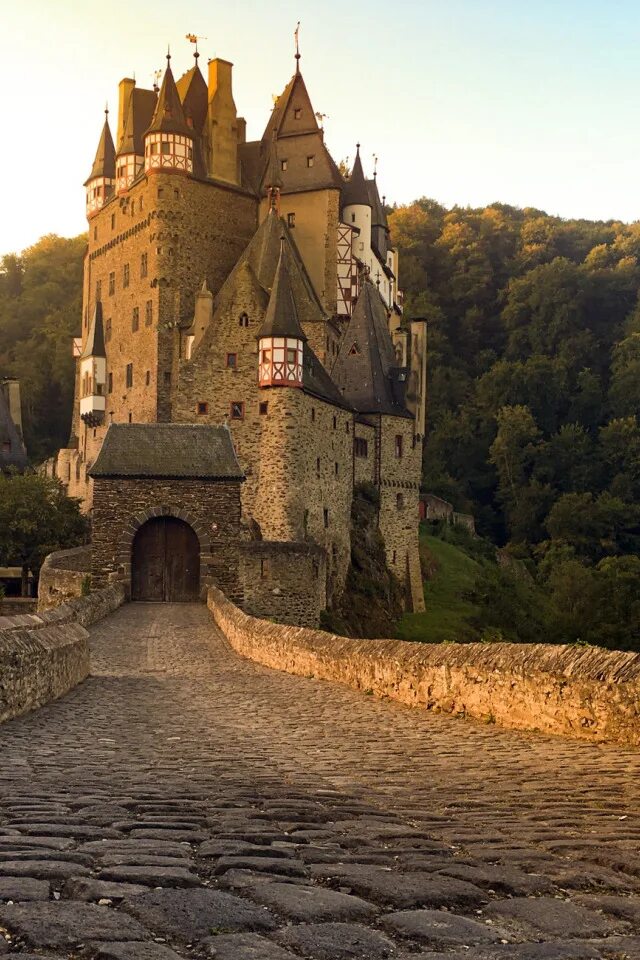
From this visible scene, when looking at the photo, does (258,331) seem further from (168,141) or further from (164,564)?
(164,564)

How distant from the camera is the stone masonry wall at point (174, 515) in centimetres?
3678

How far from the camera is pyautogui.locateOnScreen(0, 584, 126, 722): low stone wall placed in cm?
1186

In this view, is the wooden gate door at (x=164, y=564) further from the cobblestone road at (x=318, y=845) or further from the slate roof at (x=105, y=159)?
the slate roof at (x=105, y=159)

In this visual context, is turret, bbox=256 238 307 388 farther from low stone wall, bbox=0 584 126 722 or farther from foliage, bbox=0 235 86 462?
low stone wall, bbox=0 584 126 722

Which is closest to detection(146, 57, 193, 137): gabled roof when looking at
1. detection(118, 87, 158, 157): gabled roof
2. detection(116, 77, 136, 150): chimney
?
detection(118, 87, 158, 157): gabled roof

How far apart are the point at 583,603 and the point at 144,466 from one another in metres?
23.5

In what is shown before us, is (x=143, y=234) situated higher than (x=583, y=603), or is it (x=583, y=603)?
(x=143, y=234)

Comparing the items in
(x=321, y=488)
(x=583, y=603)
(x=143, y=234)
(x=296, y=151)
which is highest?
(x=296, y=151)

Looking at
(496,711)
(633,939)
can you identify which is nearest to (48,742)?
(496,711)

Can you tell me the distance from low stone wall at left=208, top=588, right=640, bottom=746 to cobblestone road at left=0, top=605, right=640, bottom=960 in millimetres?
320

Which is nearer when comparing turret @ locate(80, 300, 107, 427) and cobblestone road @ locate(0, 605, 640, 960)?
cobblestone road @ locate(0, 605, 640, 960)

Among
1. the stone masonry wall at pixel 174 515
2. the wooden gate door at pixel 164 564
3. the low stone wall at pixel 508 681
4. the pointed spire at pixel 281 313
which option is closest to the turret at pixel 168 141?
the pointed spire at pixel 281 313

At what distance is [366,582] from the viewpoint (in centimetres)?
5756

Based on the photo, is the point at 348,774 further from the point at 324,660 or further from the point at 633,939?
the point at 324,660
